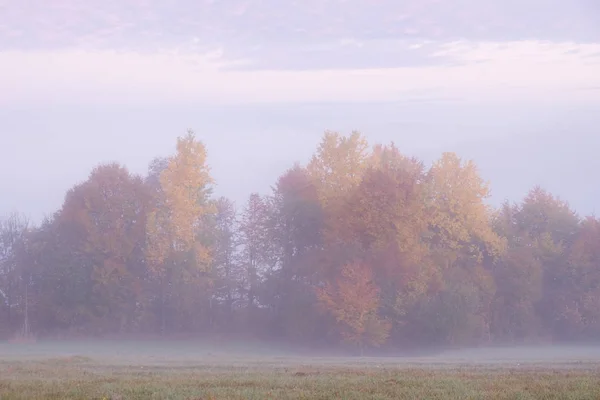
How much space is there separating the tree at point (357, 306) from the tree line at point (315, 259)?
0.12 metres

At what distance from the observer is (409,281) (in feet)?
182

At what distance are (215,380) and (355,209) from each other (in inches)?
1513

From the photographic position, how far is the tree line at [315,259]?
183 ft

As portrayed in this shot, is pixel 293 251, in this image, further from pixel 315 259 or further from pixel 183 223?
pixel 183 223

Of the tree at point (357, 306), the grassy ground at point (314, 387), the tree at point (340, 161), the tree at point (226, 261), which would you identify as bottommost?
the grassy ground at point (314, 387)

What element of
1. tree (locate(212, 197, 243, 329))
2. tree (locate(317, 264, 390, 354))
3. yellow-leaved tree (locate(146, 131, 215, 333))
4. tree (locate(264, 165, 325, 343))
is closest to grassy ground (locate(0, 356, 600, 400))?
tree (locate(317, 264, 390, 354))

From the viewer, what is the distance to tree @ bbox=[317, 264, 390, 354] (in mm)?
53656

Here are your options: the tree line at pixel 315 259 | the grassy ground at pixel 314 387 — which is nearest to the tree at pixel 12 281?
the tree line at pixel 315 259

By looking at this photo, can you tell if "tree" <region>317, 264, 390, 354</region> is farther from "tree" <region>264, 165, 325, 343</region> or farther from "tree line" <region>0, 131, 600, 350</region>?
"tree" <region>264, 165, 325, 343</region>

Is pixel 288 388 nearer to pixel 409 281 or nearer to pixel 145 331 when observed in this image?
pixel 409 281

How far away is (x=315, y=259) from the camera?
197ft

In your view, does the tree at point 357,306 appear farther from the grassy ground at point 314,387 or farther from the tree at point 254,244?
the grassy ground at point 314,387

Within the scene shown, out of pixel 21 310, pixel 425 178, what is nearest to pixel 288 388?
pixel 425 178

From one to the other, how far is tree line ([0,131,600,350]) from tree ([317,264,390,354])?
4.5 inches
